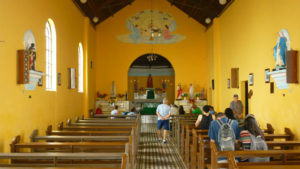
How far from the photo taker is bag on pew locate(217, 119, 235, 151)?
4902 mm

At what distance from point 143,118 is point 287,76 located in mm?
11841

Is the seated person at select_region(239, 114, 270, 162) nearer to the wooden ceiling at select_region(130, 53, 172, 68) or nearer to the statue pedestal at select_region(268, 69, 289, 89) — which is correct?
the statue pedestal at select_region(268, 69, 289, 89)

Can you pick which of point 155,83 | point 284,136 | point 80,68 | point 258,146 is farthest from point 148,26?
point 258,146

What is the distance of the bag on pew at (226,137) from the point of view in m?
4.90

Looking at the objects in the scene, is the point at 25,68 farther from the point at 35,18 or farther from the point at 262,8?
the point at 262,8

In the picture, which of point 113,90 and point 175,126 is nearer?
point 175,126

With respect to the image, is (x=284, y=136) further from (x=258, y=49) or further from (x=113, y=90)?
(x=113, y=90)

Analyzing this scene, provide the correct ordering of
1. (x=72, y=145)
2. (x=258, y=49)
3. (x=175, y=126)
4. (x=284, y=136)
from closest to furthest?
(x=72, y=145) < (x=284, y=136) < (x=258, y=49) < (x=175, y=126)

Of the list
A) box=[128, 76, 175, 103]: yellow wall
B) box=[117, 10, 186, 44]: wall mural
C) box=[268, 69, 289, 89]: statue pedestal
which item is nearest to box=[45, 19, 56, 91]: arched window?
box=[268, 69, 289, 89]: statue pedestal

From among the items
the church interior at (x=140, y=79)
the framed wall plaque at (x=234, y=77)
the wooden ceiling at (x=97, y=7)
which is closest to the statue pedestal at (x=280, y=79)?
the church interior at (x=140, y=79)

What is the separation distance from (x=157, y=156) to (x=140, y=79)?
14772 mm

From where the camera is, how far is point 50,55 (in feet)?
32.8

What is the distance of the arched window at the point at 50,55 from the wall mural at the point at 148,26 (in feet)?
30.4

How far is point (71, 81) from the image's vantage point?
11953mm
